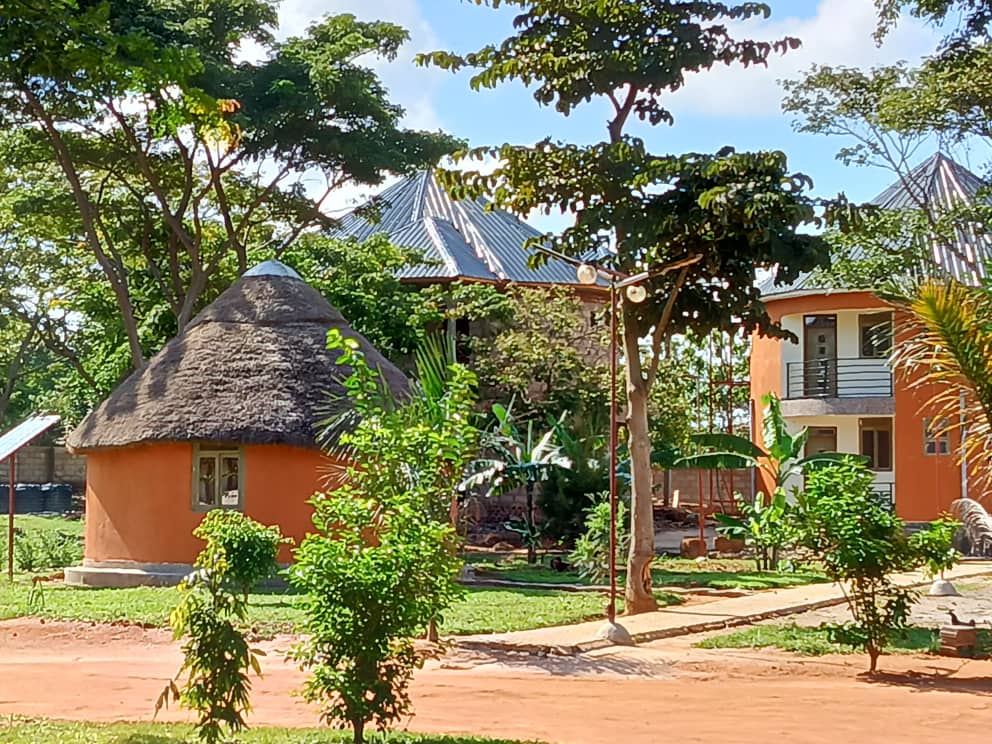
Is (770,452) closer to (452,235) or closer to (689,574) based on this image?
(689,574)

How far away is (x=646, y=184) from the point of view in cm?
1548

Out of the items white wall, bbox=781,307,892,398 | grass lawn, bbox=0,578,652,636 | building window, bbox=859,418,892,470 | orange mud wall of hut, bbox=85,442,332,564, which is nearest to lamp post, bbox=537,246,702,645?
grass lawn, bbox=0,578,652,636

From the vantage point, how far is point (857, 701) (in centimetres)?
1083

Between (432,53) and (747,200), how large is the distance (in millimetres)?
4418

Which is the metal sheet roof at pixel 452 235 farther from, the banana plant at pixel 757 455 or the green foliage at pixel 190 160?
the banana plant at pixel 757 455

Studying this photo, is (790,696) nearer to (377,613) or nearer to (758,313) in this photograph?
(377,613)

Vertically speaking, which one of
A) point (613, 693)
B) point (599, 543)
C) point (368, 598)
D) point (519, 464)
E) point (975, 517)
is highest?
point (519, 464)

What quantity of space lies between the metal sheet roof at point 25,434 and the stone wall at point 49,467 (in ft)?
100

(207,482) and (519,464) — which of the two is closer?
(207,482)

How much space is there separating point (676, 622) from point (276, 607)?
5.12m

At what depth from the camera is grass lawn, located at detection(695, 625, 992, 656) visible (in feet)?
45.4

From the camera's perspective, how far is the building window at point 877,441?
33094mm

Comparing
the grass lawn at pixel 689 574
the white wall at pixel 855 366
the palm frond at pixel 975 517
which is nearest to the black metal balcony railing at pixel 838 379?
the white wall at pixel 855 366

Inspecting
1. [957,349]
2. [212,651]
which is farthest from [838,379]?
[212,651]
